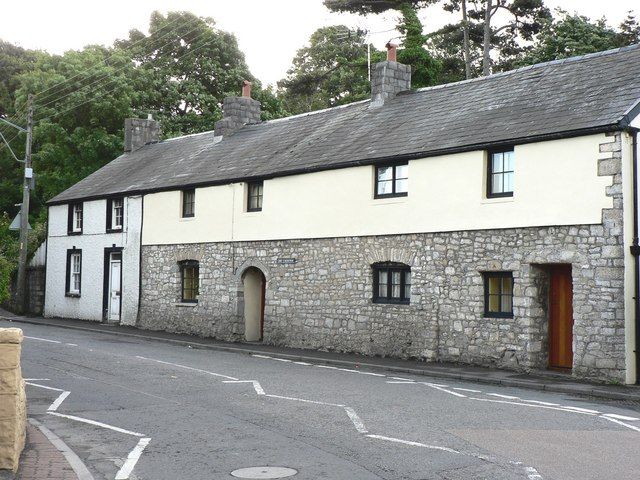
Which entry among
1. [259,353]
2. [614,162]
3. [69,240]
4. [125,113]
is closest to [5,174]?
[125,113]

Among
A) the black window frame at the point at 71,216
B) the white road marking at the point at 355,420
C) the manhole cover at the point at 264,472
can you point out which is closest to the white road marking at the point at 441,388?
the white road marking at the point at 355,420

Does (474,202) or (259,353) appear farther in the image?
(259,353)

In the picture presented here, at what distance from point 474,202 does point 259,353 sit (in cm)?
731

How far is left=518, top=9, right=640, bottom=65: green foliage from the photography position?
3475cm

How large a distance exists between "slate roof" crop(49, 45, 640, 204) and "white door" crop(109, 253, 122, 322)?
2705 millimetres

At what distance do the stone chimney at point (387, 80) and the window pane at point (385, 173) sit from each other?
485 cm

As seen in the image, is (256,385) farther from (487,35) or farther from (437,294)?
(487,35)

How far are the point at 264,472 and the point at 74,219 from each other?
28.5 meters

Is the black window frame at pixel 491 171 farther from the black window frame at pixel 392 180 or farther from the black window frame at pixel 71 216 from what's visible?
the black window frame at pixel 71 216

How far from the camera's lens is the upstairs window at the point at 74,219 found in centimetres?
3456

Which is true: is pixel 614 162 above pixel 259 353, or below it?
above

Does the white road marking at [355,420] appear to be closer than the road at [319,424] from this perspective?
No

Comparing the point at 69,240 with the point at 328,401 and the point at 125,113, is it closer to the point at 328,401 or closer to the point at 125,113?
the point at 125,113

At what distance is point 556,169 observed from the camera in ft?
57.5
